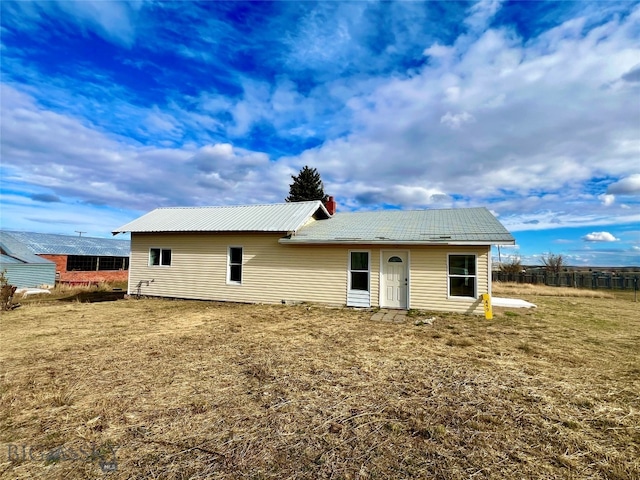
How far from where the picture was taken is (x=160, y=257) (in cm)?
1442

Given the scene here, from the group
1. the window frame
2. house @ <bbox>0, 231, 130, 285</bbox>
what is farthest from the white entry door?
house @ <bbox>0, 231, 130, 285</bbox>

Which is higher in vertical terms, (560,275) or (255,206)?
(255,206)

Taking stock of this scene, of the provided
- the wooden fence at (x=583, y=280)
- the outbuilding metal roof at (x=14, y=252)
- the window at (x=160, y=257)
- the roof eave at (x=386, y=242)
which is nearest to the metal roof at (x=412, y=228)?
the roof eave at (x=386, y=242)

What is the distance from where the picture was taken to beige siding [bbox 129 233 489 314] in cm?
1070

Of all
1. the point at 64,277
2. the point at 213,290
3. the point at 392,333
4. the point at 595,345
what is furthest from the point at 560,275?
the point at 64,277

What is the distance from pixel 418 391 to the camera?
176 inches

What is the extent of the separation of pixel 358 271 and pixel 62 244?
2637 centimetres

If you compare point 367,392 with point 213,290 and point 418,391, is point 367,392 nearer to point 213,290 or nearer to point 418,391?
point 418,391

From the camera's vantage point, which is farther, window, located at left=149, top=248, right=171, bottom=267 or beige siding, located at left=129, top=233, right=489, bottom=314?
window, located at left=149, top=248, right=171, bottom=267

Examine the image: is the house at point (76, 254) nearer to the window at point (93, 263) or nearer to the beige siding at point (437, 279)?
the window at point (93, 263)

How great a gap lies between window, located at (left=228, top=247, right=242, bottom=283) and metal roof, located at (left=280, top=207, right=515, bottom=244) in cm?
238

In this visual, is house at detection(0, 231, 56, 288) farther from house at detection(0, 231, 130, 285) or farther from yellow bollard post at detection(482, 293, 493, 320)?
yellow bollard post at detection(482, 293, 493, 320)

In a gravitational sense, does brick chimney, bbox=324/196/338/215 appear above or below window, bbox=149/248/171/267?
above

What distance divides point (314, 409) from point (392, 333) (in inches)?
172
